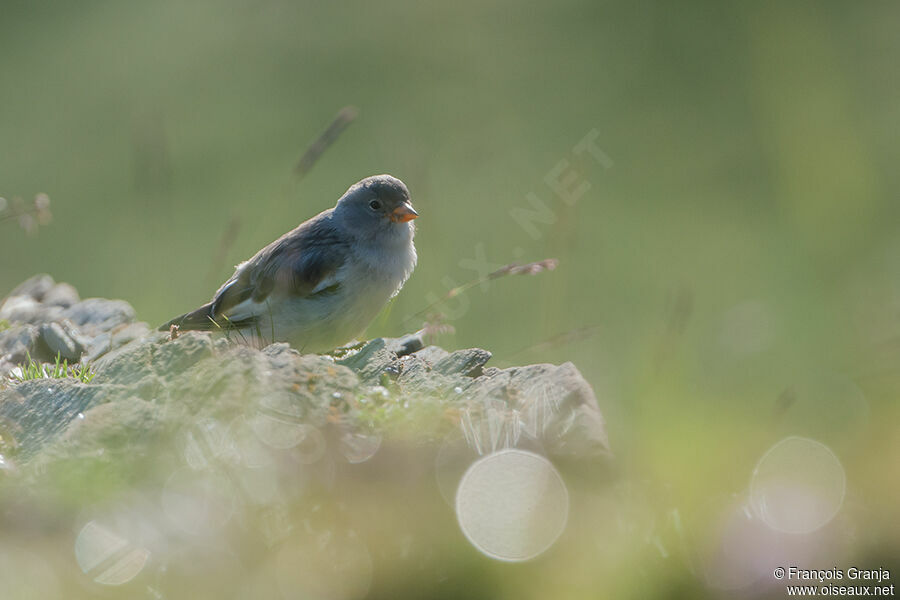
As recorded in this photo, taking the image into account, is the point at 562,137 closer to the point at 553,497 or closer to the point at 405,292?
the point at 405,292

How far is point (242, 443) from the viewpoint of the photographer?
2.19 metres

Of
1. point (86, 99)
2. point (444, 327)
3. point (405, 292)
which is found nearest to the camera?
point (444, 327)

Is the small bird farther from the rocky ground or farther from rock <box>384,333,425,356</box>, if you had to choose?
the rocky ground

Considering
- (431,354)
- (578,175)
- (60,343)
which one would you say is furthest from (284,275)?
(578,175)

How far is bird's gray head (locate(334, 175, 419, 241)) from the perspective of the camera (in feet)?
15.8

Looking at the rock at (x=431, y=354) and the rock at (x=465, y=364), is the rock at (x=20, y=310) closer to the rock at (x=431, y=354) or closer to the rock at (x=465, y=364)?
the rock at (x=431, y=354)

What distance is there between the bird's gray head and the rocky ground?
139cm

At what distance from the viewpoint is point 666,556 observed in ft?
6.02

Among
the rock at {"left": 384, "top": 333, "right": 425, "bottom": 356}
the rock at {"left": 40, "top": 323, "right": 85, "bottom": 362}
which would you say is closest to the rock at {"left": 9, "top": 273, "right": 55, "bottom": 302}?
the rock at {"left": 40, "top": 323, "right": 85, "bottom": 362}

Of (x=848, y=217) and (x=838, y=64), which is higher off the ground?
(x=848, y=217)

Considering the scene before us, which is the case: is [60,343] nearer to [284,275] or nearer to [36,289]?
[284,275]

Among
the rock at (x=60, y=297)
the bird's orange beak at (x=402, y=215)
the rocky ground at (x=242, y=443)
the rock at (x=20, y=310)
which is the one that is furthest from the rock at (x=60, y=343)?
the bird's orange beak at (x=402, y=215)

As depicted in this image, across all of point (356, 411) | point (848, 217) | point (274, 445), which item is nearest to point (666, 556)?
point (274, 445)

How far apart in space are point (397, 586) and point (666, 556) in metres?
0.48
